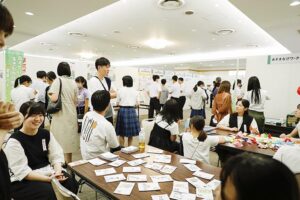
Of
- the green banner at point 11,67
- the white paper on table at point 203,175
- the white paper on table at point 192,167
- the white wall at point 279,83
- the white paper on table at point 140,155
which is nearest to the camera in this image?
the white paper on table at point 203,175

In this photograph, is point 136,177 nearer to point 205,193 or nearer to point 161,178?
point 161,178

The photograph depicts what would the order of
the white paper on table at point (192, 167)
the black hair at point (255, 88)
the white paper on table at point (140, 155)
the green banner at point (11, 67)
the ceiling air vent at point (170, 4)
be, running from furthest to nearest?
1. the green banner at point (11, 67)
2. the ceiling air vent at point (170, 4)
3. the black hair at point (255, 88)
4. the white paper on table at point (140, 155)
5. the white paper on table at point (192, 167)

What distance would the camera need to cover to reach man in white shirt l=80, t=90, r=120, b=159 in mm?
1939

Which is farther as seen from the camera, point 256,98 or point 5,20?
point 256,98

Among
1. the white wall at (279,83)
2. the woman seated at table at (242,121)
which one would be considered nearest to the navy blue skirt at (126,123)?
the woman seated at table at (242,121)

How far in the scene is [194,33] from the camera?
20.8 feet

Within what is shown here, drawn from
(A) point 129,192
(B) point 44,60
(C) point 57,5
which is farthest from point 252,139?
(B) point 44,60

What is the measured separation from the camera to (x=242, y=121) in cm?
296

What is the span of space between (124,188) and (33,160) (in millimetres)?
878

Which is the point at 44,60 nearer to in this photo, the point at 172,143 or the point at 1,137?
the point at 172,143

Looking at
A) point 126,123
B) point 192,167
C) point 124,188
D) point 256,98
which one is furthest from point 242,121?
point 124,188

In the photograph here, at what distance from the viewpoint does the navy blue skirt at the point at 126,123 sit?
3.67 metres

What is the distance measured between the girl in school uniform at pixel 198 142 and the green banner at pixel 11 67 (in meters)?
5.05

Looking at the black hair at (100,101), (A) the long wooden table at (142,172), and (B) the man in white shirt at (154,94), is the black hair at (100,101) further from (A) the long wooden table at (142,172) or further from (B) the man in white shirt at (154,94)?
(B) the man in white shirt at (154,94)
